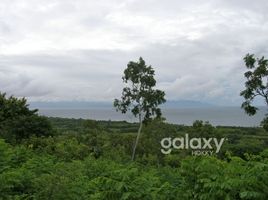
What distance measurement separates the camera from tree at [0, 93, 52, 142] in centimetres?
3200

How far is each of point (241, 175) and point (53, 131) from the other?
30.0 metres

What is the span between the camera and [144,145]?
3133cm

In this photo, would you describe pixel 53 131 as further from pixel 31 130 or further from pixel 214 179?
pixel 214 179

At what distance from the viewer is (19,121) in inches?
1291

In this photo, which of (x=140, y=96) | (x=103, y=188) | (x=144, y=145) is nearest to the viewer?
(x=103, y=188)

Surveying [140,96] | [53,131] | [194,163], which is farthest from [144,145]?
[194,163]

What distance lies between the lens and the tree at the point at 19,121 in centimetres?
3200

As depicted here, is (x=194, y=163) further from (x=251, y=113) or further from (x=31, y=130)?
(x=31, y=130)

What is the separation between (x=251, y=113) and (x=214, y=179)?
57.2ft

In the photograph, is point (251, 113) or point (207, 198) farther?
point (251, 113)

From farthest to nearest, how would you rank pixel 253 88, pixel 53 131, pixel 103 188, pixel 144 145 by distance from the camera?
pixel 53 131
pixel 144 145
pixel 253 88
pixel 103 188

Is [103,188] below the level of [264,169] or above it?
below

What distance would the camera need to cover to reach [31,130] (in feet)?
109

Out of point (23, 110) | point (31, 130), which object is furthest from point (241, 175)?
point (23, 110)
